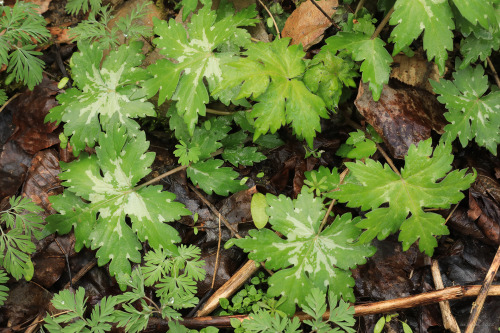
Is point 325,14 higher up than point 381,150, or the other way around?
point 325,14

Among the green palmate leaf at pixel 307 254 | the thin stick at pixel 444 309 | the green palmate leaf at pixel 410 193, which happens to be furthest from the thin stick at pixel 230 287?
the thin stick at pixel 444 309

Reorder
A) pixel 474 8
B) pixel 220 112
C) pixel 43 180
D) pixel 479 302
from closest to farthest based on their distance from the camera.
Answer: pixel 474 8 → pixel 479 302 → pixel 220 112 → pixel 43 180

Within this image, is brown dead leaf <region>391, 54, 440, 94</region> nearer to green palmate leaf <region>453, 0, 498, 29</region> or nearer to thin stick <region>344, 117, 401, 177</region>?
thin stick <region>344, 117, 401, 177</region>

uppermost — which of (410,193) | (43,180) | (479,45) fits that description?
(479,45)

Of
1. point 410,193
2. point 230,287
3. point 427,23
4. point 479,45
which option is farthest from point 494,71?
point 230,287

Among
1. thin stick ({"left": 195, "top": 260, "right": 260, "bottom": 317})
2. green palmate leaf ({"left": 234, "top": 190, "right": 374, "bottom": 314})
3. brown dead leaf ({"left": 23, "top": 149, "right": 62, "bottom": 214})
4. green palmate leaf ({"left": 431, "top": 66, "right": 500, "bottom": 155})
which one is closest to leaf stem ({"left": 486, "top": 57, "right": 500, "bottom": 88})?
green palmate leaf ({"left": 431, "top": 66, "right": 500, "bottom": 155})

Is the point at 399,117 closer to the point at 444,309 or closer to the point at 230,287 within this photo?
the point at 444,309

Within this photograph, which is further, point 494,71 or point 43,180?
point 43,180
